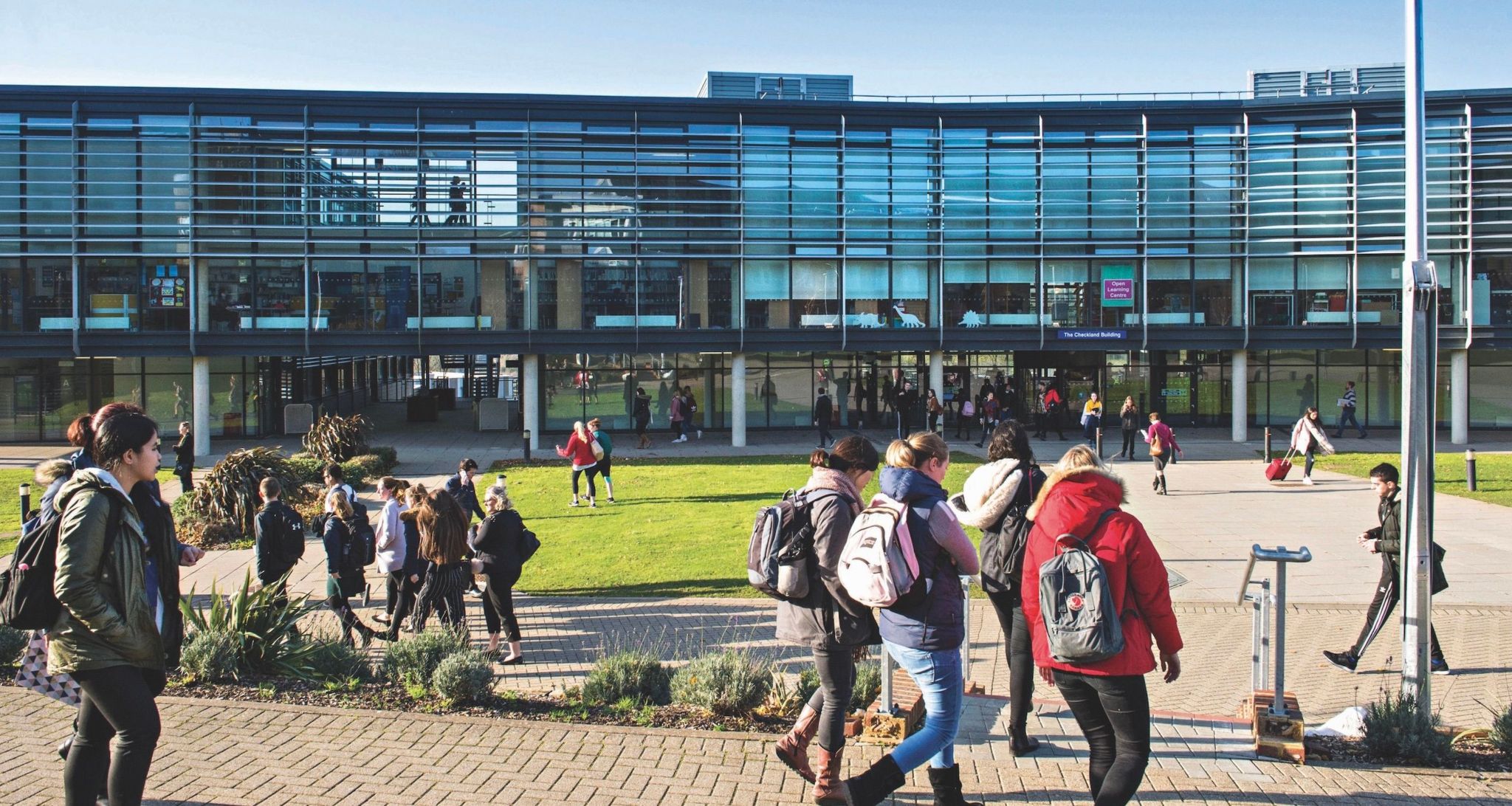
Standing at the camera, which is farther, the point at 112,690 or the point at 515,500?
the point at 515,500

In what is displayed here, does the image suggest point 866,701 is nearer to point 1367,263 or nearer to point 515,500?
point 515,500

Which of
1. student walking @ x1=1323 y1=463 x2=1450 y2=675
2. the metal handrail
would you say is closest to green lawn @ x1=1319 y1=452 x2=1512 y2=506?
student walking @ x1=1323 y1=463 x2=1450 y2=675

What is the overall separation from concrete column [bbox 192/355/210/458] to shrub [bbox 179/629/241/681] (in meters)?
24.0

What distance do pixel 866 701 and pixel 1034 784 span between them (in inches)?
61.4

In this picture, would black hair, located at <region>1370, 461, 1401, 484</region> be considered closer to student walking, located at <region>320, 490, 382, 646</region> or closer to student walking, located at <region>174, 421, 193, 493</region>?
student walking, located at <region>320, 490, 382, 646</region>

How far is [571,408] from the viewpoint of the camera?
34.9 metres

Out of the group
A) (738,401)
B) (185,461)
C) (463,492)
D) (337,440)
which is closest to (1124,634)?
(463,492)

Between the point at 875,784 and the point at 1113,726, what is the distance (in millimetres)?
1112

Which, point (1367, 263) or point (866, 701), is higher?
point (1367, 263)

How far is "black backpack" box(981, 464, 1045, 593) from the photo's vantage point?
6805 mm

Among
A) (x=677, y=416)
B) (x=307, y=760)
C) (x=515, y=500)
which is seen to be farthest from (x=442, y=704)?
(x=677, y=416)

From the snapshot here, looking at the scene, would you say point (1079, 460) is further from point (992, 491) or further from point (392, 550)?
point (392, 550)

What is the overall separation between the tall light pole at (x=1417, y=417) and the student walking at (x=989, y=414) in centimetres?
2351

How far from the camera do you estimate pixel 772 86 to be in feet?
130
